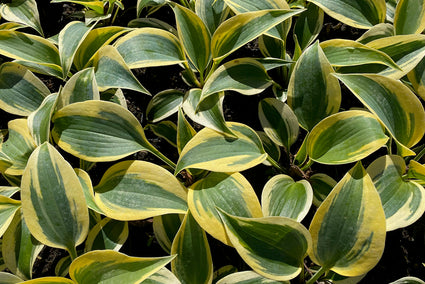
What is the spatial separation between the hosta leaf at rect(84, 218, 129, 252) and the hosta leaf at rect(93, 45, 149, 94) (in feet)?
1.05

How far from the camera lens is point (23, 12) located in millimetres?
1225

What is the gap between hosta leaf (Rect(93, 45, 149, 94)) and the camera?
3.37 ft

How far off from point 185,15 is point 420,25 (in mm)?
616

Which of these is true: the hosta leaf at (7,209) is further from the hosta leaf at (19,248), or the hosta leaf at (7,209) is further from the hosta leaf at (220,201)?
the hosta leaf at (220,201)

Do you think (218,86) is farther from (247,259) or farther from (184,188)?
(247,259)

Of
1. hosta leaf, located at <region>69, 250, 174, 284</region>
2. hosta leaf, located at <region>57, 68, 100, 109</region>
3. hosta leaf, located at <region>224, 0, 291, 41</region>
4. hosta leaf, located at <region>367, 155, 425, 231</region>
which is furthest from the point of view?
hosta leaf, located at <region>224, 0, 291, 41</region>

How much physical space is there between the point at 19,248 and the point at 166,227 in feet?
1.05

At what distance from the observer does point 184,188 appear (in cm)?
94

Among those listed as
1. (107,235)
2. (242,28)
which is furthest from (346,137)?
(107,235)

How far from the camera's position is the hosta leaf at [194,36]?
3.54ft

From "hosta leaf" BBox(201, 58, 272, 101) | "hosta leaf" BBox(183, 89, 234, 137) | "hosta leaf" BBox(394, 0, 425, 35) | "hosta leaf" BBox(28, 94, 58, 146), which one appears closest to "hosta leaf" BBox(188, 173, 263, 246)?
"hosta leaf" BBox(183, 89, 234, 137)

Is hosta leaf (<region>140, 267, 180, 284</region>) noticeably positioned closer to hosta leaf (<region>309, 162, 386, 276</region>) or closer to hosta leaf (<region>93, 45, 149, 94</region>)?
hosta leaf (<region>309, 162, 386, 276</region>)

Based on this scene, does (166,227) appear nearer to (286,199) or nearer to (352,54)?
(286,199)

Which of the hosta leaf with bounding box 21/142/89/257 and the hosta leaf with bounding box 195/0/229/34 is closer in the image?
the hosta leaf with bounding box 21/142/89/257
